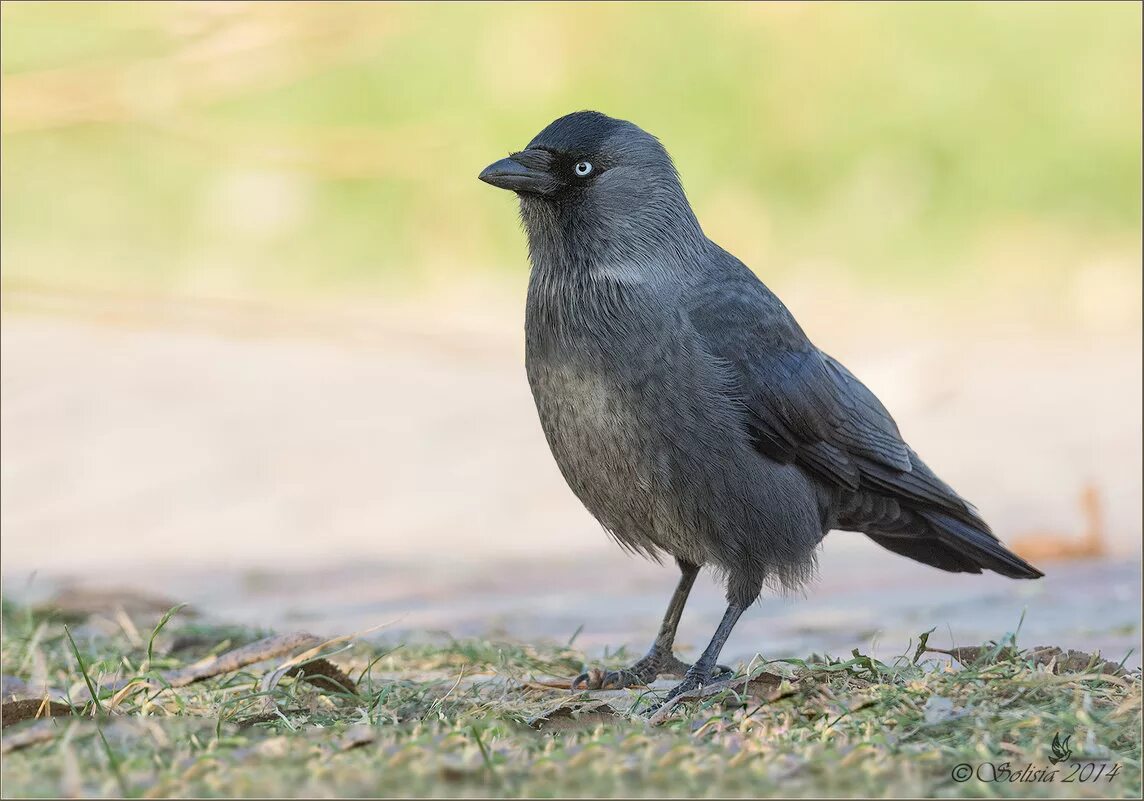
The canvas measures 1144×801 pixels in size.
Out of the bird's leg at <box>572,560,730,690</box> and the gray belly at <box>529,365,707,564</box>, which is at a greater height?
the gray belly at <box>529,365,707,564</box>

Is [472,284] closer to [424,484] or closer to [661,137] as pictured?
[661,137]

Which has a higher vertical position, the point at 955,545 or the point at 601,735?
the point at 955,545

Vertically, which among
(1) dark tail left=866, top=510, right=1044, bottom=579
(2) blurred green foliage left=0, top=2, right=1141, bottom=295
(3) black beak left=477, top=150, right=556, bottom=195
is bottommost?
(1) dark tail left=866, top=510, right=1044, bottom=579

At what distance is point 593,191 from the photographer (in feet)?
15.6

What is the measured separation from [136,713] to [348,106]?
10167 mm

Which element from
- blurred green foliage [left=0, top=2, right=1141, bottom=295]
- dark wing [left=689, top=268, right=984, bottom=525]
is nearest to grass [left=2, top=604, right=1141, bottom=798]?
dark wing [left=689, top=268, right=984, bottom=525]

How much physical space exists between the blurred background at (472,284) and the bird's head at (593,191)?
135cm

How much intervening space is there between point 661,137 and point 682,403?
8555 mm

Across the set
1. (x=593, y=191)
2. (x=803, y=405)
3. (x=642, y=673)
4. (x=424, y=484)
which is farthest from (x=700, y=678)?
(x=424, y=484)

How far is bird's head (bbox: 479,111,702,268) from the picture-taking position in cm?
469

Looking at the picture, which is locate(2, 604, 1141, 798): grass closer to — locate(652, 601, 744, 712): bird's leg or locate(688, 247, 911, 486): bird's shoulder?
locate(652, 601, 744, 712): bird's leg

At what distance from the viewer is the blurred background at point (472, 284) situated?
22.9 feet

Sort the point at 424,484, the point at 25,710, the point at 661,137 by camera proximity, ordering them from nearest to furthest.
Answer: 1. the point at 25,710
2. the point at 424,484
3. the point at 661,137

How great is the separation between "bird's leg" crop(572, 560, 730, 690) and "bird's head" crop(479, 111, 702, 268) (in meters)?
0.94
